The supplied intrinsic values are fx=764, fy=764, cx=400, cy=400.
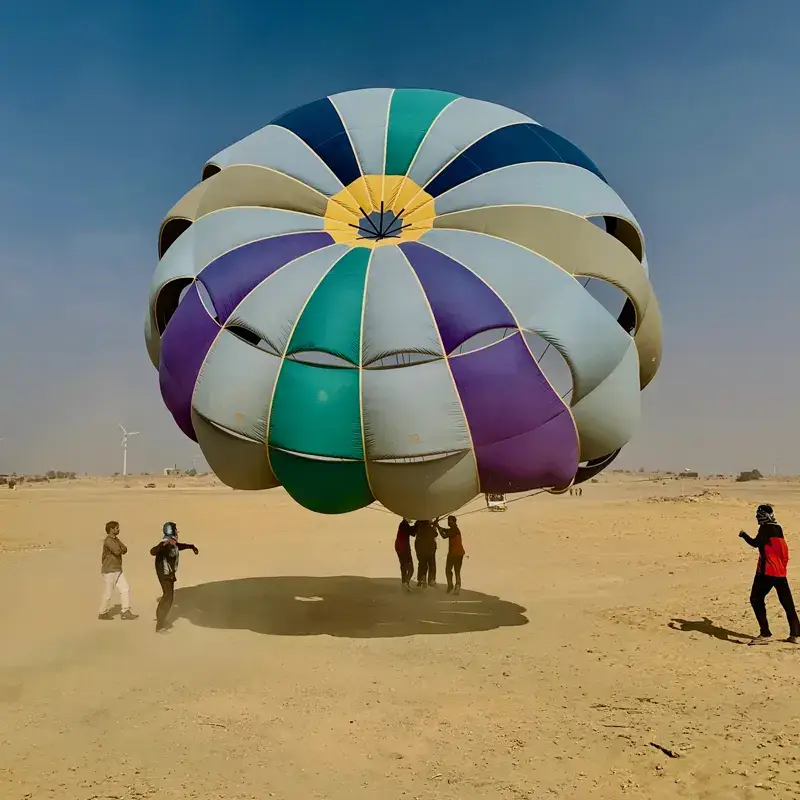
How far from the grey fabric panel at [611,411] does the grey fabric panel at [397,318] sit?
77.0 inches

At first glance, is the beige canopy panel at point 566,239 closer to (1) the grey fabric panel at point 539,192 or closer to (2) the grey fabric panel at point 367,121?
(1) the grey fabric panel at point 539,192

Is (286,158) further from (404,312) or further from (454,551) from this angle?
(454,551)

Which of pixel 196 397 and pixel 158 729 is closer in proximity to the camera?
pixel 158 729

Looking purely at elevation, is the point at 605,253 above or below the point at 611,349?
above

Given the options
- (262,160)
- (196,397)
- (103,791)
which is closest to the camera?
(103,791)

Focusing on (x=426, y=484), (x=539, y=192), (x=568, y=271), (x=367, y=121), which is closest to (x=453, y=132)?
(x=367, y=121)

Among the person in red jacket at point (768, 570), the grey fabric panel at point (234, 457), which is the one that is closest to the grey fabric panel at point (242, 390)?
the grey fabric panel at point (234, 457)

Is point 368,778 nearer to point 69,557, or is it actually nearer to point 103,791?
point 103,791

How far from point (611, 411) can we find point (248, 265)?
15.7ft

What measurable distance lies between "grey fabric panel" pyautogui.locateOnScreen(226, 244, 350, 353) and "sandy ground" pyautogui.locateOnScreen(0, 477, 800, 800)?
3.85 metres

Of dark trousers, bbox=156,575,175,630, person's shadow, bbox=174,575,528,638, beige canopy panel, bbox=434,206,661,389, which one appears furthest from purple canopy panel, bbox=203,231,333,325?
person's shadow, bbox=174,575,528,638

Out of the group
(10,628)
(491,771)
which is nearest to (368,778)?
(491,771)

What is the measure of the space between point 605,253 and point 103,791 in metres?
7.49

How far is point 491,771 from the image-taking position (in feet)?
18.6
